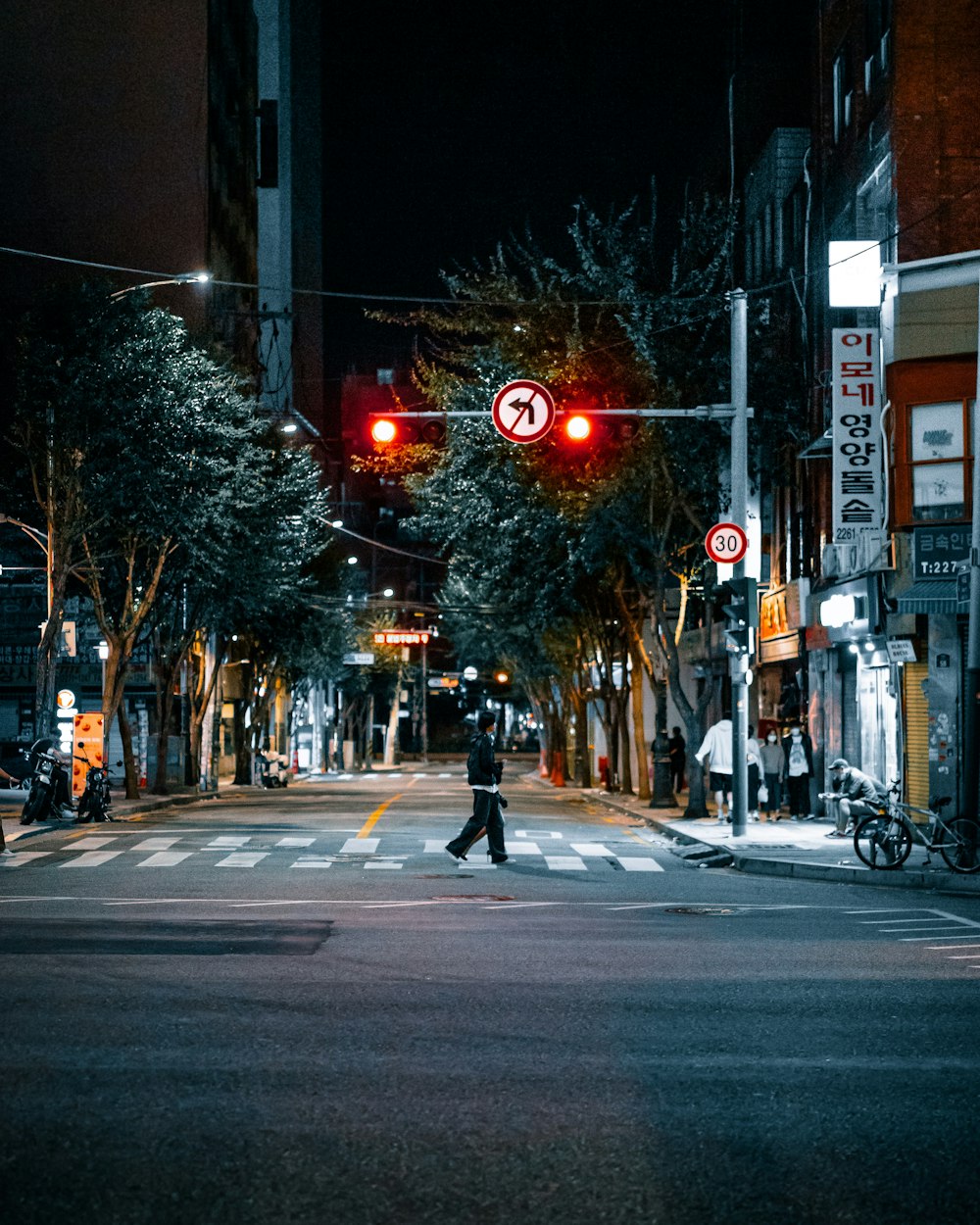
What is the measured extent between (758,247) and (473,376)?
10022 millimetres

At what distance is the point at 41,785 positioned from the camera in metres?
30.2

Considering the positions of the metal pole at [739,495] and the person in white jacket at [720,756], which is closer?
the metal pole at [739,495]

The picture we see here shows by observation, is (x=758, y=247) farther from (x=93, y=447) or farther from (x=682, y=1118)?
(x=682, y=1118)

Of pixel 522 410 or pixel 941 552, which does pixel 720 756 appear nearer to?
pixel 941 552

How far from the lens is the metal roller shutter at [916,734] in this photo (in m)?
28.0

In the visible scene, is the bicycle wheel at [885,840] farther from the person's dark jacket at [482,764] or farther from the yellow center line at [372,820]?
the yellow center line at [372,820]

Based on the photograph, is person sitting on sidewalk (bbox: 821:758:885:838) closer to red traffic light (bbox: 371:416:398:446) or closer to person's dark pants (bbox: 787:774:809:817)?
red traffic light (bbox: 371:416:398:446)

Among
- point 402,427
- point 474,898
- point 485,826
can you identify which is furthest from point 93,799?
point 474,898

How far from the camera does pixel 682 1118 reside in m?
7.11

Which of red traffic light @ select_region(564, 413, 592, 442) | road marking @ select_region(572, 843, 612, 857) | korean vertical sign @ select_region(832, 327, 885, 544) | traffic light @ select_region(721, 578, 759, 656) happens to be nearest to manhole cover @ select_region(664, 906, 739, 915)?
red traffic light @ select_region(564, 413, 592, 442)

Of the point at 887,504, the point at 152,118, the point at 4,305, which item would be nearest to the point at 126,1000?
the point at 887,504

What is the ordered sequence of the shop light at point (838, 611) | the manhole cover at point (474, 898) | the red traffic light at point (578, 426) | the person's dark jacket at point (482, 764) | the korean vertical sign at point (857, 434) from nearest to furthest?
the manhole cover at point (474, 898) → the person's dark jacket at point (482, 764) → the red traffic light at point (578, 426) → the korean vertical sign at point (857, 434) → the shop light at point (838, 611)

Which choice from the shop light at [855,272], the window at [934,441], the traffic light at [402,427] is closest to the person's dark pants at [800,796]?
the window at [934,441]

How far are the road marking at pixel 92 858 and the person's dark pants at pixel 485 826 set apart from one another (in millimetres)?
4407
